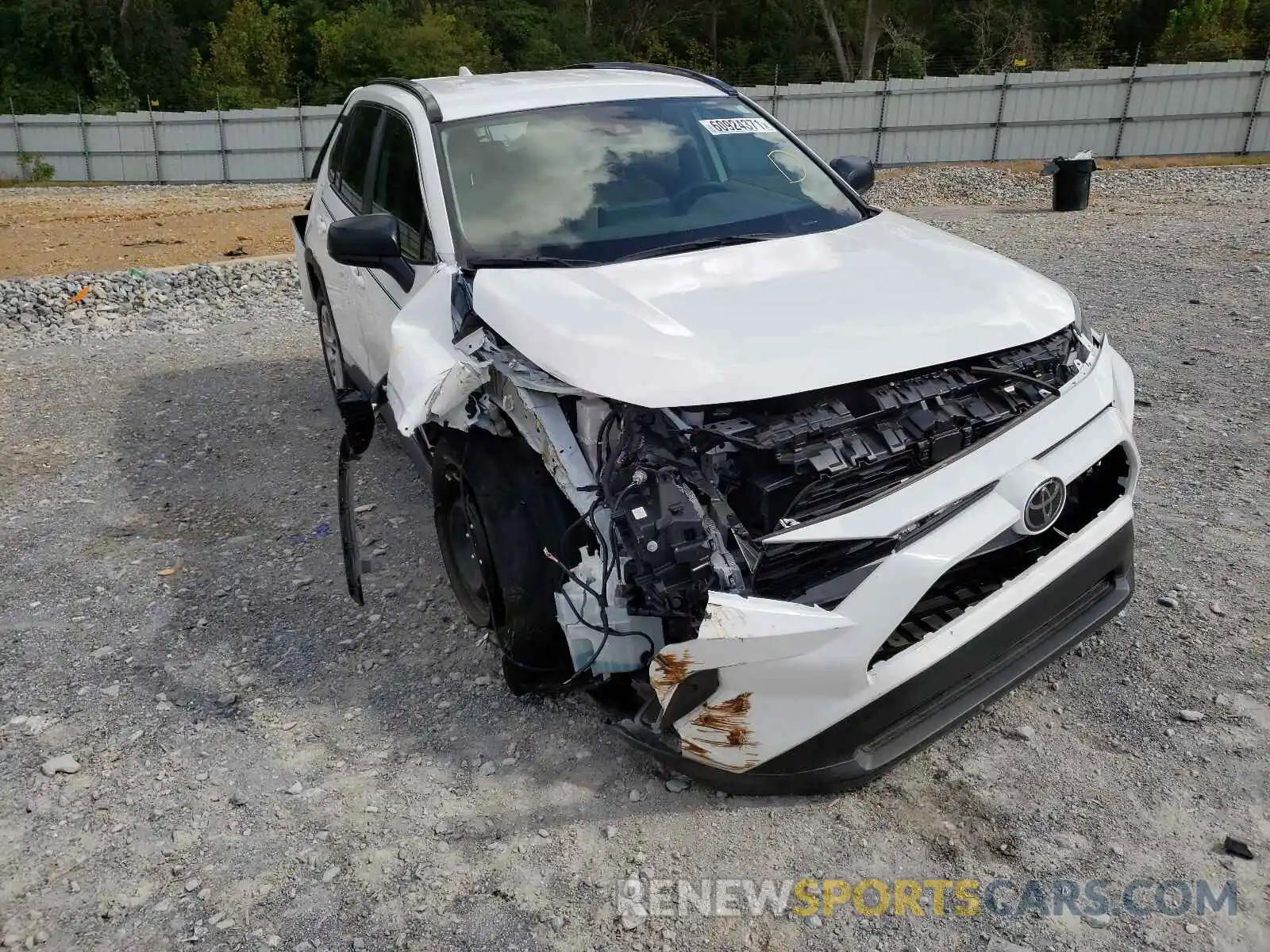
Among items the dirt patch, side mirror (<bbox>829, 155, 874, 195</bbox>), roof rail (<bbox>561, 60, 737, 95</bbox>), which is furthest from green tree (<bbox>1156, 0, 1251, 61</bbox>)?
roof rail (<bbox>561, 60, 737, 95</bbox>)

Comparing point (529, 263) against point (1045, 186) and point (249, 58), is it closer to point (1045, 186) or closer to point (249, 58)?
point (1045, 186)

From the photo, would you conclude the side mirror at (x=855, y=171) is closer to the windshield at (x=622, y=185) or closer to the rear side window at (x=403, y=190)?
the windshield at (x=622, y=185)

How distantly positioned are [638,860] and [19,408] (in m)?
5.86

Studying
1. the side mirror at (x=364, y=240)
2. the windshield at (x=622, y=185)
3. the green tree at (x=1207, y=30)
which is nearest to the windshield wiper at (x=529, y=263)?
the windshield at (x=622, y=185)

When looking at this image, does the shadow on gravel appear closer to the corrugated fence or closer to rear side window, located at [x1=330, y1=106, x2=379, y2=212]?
rear side window, located at [x1=330, y1=106, x2=379, y2=212]

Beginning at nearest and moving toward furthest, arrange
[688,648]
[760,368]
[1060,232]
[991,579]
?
[688,648], [760,368], [991,579], [1060,232]

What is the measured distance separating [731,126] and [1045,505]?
248cm

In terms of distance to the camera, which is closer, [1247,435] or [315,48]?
[1247,435]

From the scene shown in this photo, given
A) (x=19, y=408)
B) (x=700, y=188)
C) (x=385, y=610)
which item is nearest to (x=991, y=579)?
(x=700, y=188)

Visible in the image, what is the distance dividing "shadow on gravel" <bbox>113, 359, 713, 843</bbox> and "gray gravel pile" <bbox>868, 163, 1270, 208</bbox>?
13.0 m

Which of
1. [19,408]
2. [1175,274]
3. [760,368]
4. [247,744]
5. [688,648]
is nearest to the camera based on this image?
[688,648]

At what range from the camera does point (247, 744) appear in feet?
10.7

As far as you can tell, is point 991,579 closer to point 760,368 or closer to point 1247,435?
point 760,368

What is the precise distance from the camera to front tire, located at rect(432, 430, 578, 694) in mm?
3074
